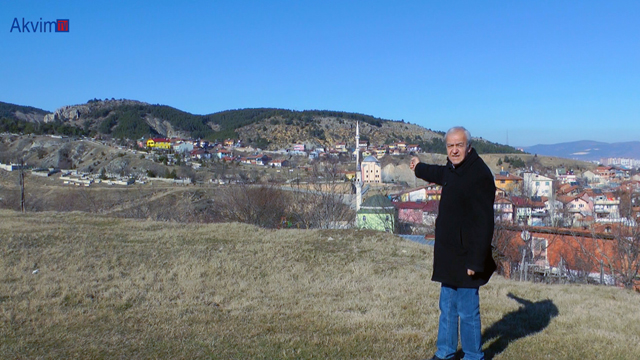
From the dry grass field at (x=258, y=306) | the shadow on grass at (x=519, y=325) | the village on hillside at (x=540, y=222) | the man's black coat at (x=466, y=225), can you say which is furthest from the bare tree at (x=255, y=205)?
the man's black coat at (x=466, y=225)

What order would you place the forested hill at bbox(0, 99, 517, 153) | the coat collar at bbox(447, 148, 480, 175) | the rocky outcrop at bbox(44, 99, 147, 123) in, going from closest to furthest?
the coat collar at bbox(447, 148, 480, 175) → the forested hill at bbox(0, 99, 517, 153) → the rocky outcrop at bbox(44, 99, 147, 123)

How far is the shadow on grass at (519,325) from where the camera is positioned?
4.88 meters

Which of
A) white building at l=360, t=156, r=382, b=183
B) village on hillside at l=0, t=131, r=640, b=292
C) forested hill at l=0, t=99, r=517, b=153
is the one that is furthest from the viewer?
forested hill at l=0, t=99, r=517, b=153

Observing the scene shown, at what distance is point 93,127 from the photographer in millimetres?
153750

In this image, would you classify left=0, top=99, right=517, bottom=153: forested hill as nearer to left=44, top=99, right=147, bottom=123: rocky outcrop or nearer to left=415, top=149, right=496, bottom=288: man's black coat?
left=44, top=99, right=147, bottom=123: rocky outcrop

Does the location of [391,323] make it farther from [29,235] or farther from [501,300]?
[29,235]

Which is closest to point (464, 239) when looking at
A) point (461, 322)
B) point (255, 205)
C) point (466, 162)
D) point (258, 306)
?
point (466, 162)

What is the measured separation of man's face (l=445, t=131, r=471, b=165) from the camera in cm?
384

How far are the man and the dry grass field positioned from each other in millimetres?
704

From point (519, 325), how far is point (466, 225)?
8.05ft

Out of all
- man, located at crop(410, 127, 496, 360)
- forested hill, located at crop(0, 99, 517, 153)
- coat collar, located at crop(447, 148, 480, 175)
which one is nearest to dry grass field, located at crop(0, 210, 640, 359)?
man, located at crop(410, 127, 496, 360)

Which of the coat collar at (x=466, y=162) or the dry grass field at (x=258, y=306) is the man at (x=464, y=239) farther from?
the dry grass field at (x=258, y=306)

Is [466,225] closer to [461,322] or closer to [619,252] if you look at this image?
[461,322]

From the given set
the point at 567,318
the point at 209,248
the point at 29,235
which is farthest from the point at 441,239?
the point at 29,235
